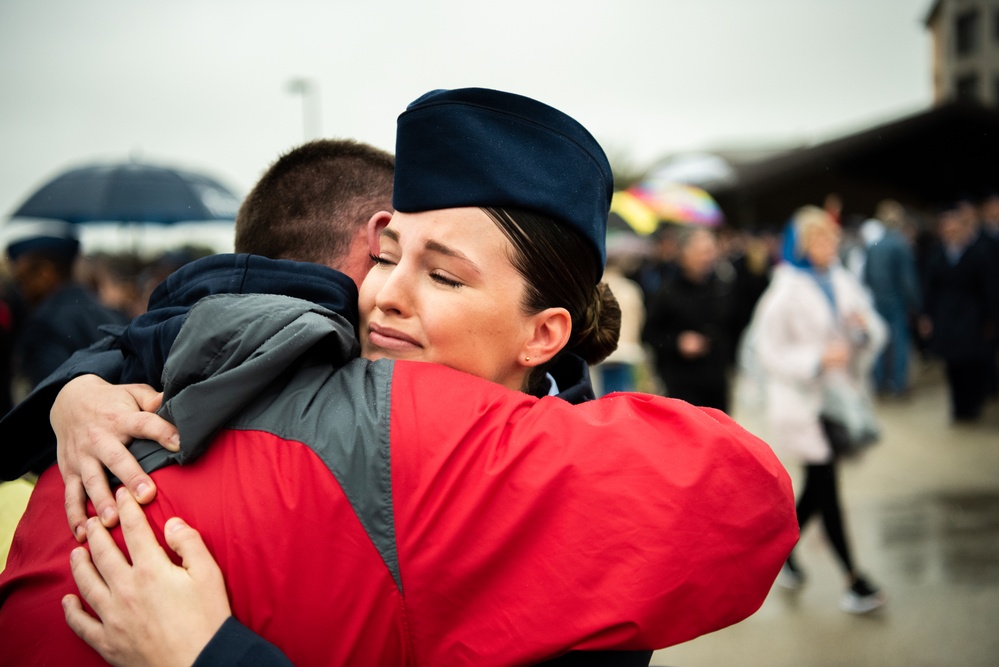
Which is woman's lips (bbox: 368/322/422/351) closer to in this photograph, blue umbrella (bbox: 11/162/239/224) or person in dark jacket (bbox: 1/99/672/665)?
person in dark jacket (bbox: 1/99/672/665)

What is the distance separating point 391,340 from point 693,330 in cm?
529

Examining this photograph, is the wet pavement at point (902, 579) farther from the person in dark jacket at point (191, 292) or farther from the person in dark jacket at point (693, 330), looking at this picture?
the person in dark jacket at point (191, 292)

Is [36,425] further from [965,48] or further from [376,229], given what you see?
[965,48]

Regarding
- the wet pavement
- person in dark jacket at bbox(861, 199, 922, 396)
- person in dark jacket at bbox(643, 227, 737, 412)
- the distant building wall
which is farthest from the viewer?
the distant building wall

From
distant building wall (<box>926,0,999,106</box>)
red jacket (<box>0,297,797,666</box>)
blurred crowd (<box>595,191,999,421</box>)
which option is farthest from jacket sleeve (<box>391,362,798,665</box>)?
distant building wall (<box>926,0,999,106</box>)

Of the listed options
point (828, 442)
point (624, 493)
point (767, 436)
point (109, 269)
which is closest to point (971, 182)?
point (767, 436)

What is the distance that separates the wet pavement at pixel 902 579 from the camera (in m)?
4.30

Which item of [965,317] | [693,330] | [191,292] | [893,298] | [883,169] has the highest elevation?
[191,292]

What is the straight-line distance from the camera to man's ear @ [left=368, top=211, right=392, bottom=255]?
178cm

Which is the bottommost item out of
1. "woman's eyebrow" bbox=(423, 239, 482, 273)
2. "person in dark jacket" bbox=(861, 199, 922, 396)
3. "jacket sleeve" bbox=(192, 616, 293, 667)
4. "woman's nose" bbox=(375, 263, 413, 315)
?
"person in dark jacket" bbox=(861, 199, 922, 396)

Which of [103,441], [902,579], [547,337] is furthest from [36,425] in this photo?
[902,579]

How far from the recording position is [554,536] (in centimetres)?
118

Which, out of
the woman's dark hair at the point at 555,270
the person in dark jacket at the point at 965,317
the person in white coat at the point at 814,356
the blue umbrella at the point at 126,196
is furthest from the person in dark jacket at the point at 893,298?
the woman's dark hair at the point at 555,270

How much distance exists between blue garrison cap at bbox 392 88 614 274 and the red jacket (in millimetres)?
392
